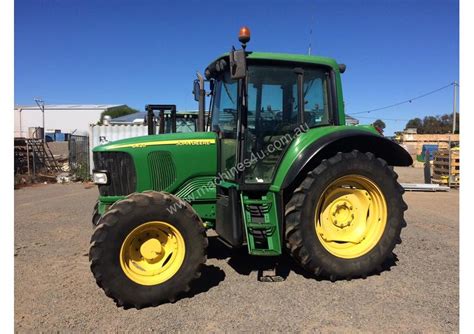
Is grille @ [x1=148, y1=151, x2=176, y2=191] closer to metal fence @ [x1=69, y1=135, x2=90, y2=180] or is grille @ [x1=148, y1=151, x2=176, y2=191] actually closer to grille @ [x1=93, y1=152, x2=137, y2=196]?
grille @ [x1=93, y1=152, x2=137, y2=196]

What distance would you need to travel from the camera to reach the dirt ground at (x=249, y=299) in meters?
3.30

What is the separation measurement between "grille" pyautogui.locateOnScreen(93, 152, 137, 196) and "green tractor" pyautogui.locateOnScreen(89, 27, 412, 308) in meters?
0.01

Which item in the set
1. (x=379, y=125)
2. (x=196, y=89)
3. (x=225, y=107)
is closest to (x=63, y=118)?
(x=196, y=89)

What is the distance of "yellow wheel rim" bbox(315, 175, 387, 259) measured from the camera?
14.4ft

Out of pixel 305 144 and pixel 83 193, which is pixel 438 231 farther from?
pixel 83 193

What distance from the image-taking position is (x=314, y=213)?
13.6 feet

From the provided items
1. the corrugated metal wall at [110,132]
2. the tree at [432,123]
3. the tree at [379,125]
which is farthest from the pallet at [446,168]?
the tree at [432,123]

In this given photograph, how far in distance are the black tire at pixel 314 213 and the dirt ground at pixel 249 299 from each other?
174 millimetres

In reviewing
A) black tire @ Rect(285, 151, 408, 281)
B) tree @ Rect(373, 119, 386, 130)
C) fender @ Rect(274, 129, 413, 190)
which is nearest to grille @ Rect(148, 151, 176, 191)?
fender @ Rect(274, 129, 413, 190)

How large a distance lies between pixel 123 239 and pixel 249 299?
138 cm

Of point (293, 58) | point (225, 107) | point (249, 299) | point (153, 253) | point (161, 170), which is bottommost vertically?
point (249, 299)

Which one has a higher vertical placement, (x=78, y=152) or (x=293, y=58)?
(x=293, y=58)

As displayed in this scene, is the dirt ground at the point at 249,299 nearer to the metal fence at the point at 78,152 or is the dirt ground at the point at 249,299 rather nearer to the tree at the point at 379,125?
the tree at the point at 379,125

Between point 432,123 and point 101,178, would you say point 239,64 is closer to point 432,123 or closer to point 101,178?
point 101,178
